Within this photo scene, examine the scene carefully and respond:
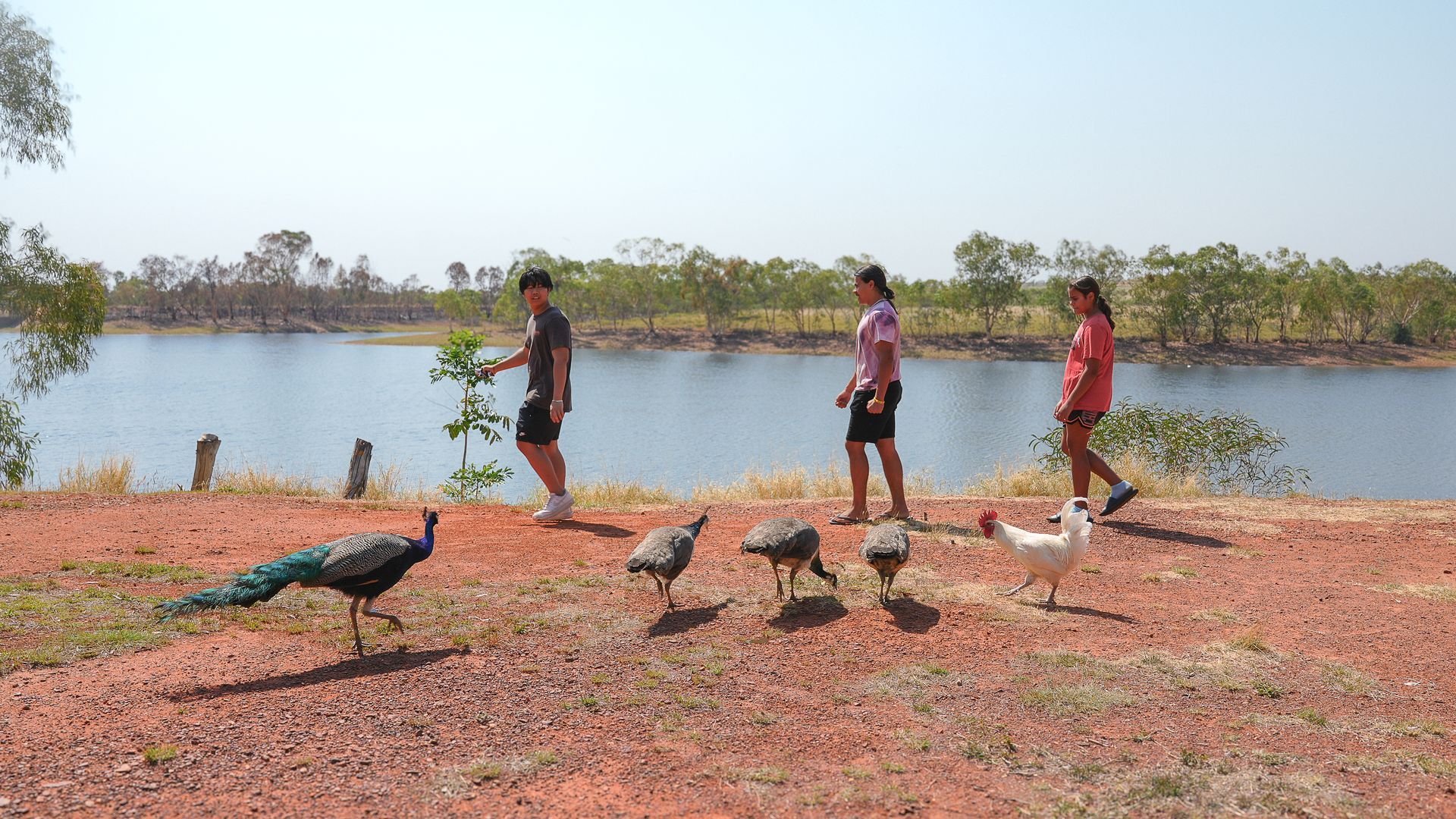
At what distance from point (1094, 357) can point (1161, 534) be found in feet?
5.78

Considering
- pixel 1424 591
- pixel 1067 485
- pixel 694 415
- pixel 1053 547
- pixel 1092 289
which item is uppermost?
pixel 1092 289

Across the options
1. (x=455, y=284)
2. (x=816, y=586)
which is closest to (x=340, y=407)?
(x=816, y=586)

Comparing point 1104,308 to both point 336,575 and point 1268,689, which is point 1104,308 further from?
point 336,575

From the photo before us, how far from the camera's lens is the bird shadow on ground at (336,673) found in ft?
14.7

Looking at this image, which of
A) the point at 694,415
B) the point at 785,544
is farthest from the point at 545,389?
the point at 694,415

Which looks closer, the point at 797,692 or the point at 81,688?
the point at 81,688

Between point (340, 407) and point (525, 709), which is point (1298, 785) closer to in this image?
point (525, 709)

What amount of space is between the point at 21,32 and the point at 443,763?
1868 cm

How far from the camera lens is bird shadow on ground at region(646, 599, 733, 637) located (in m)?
5.60

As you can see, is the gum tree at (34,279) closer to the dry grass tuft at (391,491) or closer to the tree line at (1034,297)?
the dry grass tuft at (391,491)

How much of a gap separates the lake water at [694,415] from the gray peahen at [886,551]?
28.3 feet

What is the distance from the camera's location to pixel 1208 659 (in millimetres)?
5250

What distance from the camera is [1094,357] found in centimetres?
842

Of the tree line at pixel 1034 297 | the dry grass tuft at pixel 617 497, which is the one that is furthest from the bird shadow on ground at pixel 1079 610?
the tree line at pixel 1034 297
